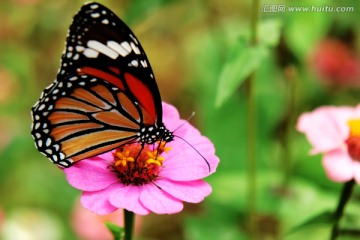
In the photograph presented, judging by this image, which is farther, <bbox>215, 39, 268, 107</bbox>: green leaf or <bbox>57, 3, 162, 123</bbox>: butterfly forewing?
<bbox>215, 39, 268, 107</bbox>: green leaf

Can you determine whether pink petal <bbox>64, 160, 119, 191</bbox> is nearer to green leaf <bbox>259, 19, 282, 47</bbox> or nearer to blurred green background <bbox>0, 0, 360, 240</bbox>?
blurred green background <bbox>0, 0, 360, 240</bbox>

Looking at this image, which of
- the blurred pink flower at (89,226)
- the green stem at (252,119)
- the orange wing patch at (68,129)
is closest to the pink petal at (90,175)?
the orange wing patch at (68,129)

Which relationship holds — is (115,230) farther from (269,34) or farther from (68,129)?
(269,34)

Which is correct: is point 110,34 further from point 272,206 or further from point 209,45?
point 209,45

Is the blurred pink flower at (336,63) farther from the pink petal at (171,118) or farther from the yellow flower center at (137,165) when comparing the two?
the yellow flower center at (137,165)

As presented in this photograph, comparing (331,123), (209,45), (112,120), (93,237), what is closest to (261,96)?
(209,45)

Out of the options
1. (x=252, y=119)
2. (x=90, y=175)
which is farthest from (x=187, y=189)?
(x=252, y=119)

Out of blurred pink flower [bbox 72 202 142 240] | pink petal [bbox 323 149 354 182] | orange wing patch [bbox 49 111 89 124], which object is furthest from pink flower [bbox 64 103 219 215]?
blurred pink flower [bbox 72 202 142 240]
